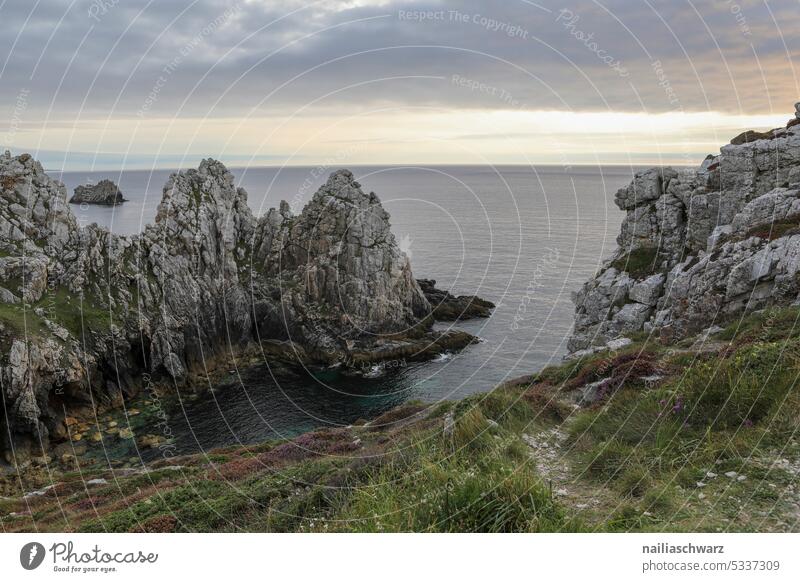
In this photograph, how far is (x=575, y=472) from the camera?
10.7 metres

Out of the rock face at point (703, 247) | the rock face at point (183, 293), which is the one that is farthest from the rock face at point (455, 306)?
the rock face at point (703, 247)

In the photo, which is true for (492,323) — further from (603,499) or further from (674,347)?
(603,499)

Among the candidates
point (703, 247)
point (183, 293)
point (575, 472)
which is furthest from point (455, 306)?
point (575, 472)

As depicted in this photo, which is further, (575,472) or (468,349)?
(468,349)

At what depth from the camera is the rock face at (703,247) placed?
27094mm

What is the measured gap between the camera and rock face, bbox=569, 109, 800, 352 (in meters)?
27.1

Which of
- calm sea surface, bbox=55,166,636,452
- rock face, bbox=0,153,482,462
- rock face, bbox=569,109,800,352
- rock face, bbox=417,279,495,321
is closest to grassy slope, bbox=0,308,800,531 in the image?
rock face, bbox=569,109,800,352

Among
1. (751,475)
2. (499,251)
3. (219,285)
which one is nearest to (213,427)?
(219,285)

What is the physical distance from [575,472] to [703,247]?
118 ft

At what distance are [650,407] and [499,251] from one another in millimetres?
104225

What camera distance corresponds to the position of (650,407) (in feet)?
40.6

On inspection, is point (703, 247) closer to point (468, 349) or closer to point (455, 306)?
point (468, 349)

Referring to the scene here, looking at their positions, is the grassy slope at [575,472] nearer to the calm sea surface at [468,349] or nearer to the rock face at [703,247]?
the rock face at [703,247]
